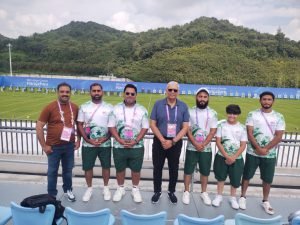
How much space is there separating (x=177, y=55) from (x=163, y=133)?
56.3 meters

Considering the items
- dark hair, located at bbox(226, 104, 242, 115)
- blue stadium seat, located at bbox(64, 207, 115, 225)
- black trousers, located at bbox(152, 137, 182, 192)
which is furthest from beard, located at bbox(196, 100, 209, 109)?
blue stadium seat, located at bbox(64, 207, 115, 225)

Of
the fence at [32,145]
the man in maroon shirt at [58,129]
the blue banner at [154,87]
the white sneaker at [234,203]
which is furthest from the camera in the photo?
the blue banner at [154,87]

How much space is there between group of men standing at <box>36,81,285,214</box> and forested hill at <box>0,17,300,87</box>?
47623 millimetres

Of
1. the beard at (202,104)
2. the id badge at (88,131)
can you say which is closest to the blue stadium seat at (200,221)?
the beard at (202,104)

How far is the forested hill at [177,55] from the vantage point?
175ft

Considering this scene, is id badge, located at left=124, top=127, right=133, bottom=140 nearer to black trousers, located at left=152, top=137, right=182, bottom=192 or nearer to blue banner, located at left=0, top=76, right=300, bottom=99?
black trousers, located at left=152, top=137, right=182, bottom=192

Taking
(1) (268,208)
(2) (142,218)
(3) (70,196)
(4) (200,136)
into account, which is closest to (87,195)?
(3) (70,196)

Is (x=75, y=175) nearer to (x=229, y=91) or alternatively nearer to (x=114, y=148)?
(x=114, y=148)

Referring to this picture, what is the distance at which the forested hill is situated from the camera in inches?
2098

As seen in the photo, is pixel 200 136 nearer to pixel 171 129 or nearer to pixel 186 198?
pixel 171 129

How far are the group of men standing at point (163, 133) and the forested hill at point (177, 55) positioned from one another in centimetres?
4762

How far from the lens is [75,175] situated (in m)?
6.02

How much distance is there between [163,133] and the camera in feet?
13.7

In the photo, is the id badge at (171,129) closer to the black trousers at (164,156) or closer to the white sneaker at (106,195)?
the black trousers at (164,156)
